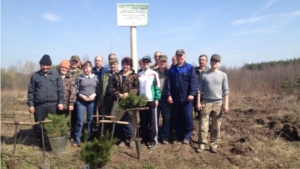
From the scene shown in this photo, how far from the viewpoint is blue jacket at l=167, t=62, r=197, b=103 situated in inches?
197

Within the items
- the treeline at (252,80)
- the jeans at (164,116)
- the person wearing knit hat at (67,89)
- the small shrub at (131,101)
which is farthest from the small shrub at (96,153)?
the treeline at (252,80)

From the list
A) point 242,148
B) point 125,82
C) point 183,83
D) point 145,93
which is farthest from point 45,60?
point 242,148

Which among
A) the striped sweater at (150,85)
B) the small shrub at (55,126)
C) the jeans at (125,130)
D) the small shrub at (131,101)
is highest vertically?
the striped sweater at (150,85)

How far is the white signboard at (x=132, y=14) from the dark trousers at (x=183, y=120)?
2.64 meters

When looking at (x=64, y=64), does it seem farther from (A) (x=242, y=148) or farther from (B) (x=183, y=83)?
(A) (x=242, y=148)

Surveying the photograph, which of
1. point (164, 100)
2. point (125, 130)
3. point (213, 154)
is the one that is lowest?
point (213, 154)

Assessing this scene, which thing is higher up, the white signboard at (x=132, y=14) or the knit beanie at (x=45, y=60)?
the white signboard at (x=132, y=14)

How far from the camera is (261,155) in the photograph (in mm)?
4883

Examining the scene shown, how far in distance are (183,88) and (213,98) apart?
665mm

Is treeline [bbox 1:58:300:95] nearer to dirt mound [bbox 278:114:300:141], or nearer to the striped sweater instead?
dirt mound [bbox 278:114:300:141]

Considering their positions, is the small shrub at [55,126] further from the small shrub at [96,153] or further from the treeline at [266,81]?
the treeline at [266,81]

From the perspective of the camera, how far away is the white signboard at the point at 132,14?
627cm

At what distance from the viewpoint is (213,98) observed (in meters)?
4.80

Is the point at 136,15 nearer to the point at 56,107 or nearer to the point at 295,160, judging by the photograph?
the point at 56,107
